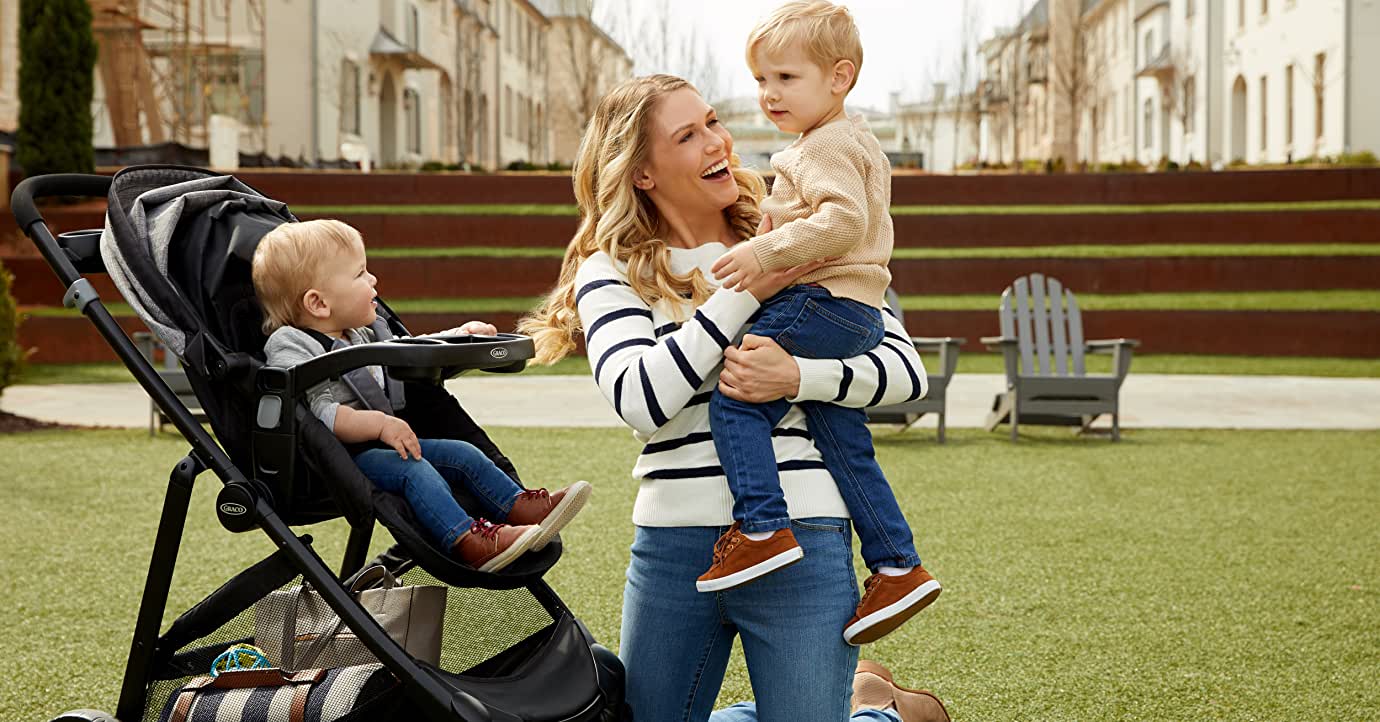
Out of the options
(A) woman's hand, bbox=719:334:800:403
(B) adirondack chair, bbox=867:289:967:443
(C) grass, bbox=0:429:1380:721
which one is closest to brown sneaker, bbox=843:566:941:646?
(A) woman's hand, bbox=719:334:800:403

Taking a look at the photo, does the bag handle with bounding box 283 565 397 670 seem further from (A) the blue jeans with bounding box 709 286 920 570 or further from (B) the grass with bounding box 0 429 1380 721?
(B) the grass with bounding box 0 429 1380 721

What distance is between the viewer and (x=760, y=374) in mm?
2158

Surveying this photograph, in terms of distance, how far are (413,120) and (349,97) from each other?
625 cm

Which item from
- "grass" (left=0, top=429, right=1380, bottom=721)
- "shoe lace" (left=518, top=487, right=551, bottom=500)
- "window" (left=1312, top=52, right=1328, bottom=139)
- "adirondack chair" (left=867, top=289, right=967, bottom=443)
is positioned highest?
"window" (left=1312, top=52, right=1328, bottom=139)

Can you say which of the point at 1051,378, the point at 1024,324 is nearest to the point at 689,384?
the point at 1051,378

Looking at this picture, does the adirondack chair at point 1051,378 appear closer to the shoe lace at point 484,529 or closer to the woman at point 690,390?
the woman at point 690,390

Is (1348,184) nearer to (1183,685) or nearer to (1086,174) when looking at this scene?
(1086,174)

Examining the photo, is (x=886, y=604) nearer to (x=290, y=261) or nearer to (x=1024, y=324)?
(x=290, y=261)

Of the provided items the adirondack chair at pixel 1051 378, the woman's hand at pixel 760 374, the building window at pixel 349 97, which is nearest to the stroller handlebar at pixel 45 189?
the woman's hand at pixel 760 374

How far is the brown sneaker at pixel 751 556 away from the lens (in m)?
2.14

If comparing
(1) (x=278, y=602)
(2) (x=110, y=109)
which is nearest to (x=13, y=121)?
(2) (x=110, y=109)

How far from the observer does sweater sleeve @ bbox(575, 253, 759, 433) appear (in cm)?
217

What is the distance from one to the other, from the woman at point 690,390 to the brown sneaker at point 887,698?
55 centimetres

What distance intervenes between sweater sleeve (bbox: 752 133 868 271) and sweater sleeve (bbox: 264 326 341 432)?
0.77 metres
